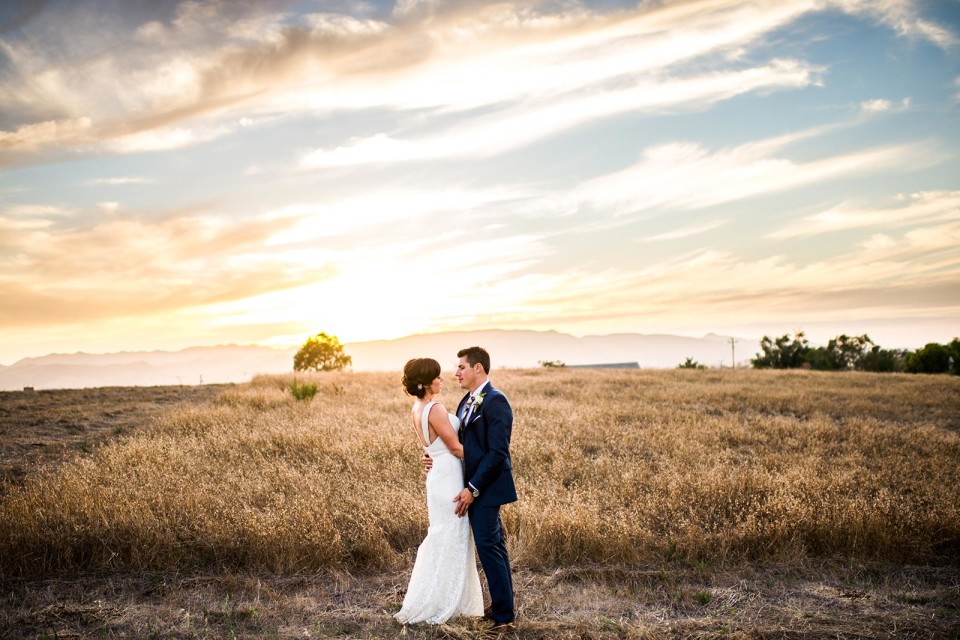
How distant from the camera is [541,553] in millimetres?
7051

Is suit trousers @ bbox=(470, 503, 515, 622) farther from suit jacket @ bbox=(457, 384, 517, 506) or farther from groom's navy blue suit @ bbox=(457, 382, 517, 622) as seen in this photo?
suit jacket @ bbox=(457, 384, 517, 506)

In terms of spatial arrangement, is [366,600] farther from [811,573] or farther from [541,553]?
[811,573]

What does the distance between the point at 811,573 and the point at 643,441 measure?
6170 millimetres

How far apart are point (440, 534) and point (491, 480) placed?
2.58ft

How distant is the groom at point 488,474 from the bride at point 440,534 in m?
0.13

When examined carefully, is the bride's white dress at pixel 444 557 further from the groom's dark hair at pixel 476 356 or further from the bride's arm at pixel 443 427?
the groom's dark hair at pixel 476 356

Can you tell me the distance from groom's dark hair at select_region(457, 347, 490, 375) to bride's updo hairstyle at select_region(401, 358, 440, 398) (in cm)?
28

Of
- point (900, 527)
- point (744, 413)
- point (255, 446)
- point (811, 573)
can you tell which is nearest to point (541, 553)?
point (811, 573)

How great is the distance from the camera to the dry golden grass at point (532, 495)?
708 cm

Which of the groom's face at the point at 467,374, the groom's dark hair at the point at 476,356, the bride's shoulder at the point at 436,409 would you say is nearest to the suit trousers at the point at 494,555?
the bride's shoulder at the point at 436,409

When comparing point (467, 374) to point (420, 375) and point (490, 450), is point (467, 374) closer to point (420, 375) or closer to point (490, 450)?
point (420, 375)

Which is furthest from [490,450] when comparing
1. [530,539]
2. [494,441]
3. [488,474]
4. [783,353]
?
[783,353]

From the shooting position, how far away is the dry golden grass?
7078mm

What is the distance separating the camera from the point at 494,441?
5.02 meters
